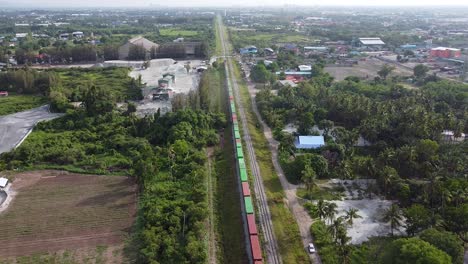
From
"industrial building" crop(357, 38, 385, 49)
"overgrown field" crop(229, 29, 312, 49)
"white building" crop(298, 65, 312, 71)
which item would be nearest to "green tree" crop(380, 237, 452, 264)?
"white building" crop(298, 65, 312, 71)

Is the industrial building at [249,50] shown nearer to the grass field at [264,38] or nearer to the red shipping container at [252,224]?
the grass field at [264,38]

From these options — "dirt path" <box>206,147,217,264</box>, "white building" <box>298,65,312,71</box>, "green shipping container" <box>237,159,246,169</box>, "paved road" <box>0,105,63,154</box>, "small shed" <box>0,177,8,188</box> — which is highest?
"white building" <box>298,65,312,71</box>

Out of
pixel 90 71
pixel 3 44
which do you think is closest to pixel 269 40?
pixel 90 71

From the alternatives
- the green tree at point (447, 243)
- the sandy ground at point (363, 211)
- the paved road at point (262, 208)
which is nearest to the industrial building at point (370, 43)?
the paved road at point (262, 208)

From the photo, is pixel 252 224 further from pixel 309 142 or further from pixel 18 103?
pixel 18 103

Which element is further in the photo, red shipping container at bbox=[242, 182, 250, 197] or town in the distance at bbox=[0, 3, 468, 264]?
red shipping container at bbox=[242, 182, 250, 197]

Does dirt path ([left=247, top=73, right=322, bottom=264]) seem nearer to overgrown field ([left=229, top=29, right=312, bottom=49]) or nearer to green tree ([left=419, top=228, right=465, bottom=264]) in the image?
green tree ([left=419, top=228, right=465, bottom=264])

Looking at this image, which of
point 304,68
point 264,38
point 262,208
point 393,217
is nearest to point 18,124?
point 262,208

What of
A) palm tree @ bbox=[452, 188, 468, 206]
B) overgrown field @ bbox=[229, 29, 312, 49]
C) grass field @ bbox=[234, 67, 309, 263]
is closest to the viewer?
grass field @ bbox=[234, 67, 309, 263]
